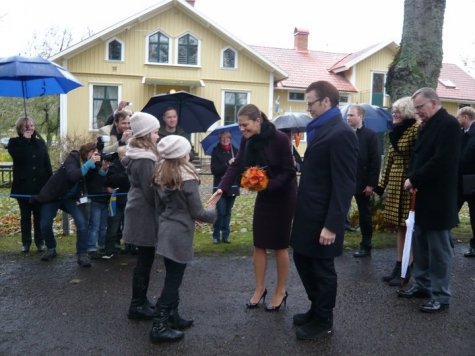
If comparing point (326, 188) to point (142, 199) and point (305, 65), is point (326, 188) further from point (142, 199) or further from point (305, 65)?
point (305, 65)

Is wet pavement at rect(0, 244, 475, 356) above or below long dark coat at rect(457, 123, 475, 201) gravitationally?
below

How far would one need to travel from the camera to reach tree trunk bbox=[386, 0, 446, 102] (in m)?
8.69

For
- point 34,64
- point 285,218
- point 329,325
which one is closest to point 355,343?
point 329,325

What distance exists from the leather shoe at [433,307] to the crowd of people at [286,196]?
13 millimetres

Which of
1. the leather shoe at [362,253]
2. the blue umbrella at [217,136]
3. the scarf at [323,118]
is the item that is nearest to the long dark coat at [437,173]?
the scarf at [323,118]

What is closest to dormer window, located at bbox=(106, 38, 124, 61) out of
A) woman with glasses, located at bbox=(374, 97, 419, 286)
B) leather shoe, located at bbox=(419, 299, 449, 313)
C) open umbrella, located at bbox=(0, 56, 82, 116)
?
open umbrella, located at bbox=(0, 56, 82, 116)

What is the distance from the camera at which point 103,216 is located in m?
6.97

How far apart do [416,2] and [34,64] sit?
631cm

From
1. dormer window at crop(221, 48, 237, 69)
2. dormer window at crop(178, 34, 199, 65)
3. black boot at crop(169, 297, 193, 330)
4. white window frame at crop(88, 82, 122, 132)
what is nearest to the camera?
black boot at crop(169, 297, 193, 330)

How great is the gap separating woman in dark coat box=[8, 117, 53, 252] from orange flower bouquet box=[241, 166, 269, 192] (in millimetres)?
3701

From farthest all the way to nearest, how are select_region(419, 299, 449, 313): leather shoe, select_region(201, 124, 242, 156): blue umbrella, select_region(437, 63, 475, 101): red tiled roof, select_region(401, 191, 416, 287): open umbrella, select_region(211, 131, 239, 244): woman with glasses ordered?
select_region(437, 63, 475, 101): red tiled roof < select_region(201, 124, 242, 156): blue umbrella < select_region(211, 131, 239, 244): woman with glasses < select_region(401, 191, 416, 287): open umbrella < select_region(419, 299, 449, 313): leather shoe

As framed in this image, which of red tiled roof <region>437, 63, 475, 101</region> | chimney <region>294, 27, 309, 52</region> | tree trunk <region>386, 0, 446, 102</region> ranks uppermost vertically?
chimney <region>294, 27, 309, 52</region>

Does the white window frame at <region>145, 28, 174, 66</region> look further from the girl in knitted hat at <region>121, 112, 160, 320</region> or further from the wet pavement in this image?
the girl in knitted hat at <region>121, 112, 160, 320</region>

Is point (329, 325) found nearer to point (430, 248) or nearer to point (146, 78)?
point (430, 248)
